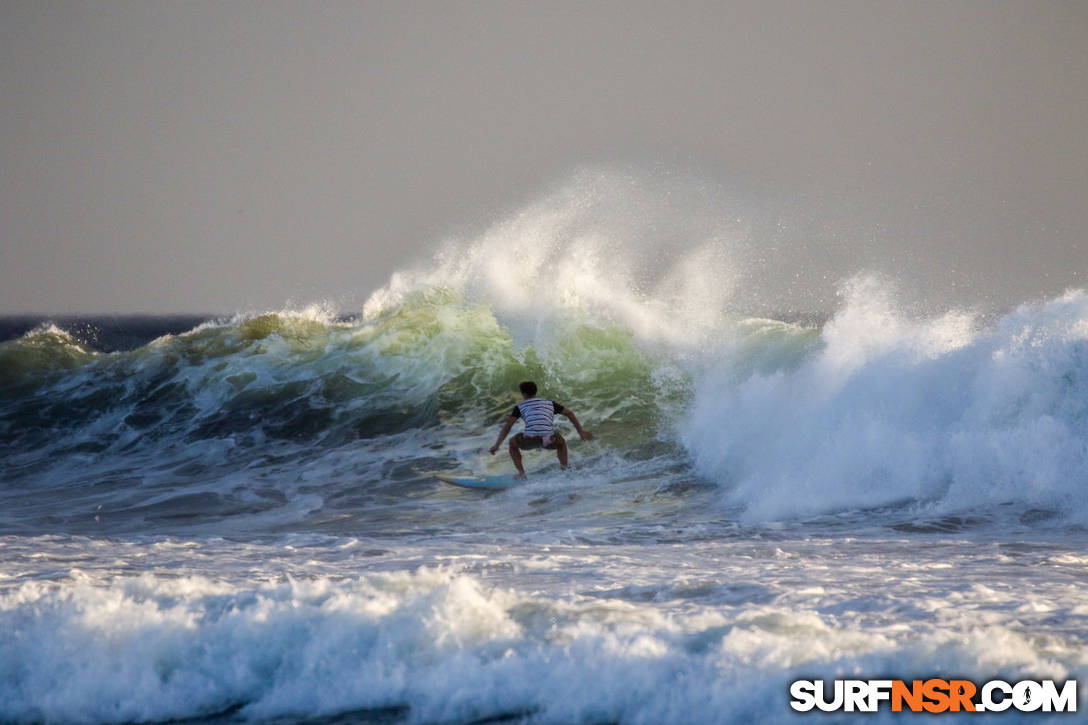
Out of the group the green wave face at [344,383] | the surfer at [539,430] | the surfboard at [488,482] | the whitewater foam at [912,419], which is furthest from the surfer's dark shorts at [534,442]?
the whitewater foam at [912,419]

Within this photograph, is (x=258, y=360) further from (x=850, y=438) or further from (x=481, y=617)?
(x=481, y=617)

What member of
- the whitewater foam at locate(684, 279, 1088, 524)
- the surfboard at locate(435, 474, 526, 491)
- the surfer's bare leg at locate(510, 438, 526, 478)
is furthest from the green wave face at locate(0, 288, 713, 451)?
the surfboard at locate(435, 474, 526, 491)

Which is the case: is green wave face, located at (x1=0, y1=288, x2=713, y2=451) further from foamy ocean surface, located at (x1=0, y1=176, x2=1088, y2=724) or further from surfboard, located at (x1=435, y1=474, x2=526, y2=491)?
surfboard, located at (x1=435, y1=474, x2=526, y2=491)

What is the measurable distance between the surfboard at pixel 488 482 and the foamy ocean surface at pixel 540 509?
230mm

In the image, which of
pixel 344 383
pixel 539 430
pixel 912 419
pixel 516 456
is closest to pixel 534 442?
pixel 539 430

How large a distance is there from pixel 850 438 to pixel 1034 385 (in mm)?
2093

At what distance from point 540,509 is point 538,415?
2.12 metres

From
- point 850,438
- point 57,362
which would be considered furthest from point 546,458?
point 57,362

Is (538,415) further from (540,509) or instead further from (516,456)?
(540,509)

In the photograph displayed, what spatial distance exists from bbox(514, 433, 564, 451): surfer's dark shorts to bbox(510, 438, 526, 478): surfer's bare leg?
1.6 inches

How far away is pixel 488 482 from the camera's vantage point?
11.9m

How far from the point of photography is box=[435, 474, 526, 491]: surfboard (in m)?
11.8

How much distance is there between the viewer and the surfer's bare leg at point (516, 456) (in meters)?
12.1

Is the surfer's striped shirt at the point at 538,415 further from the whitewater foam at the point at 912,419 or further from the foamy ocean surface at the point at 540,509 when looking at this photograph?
the whitewater foam at the point at 912,419
